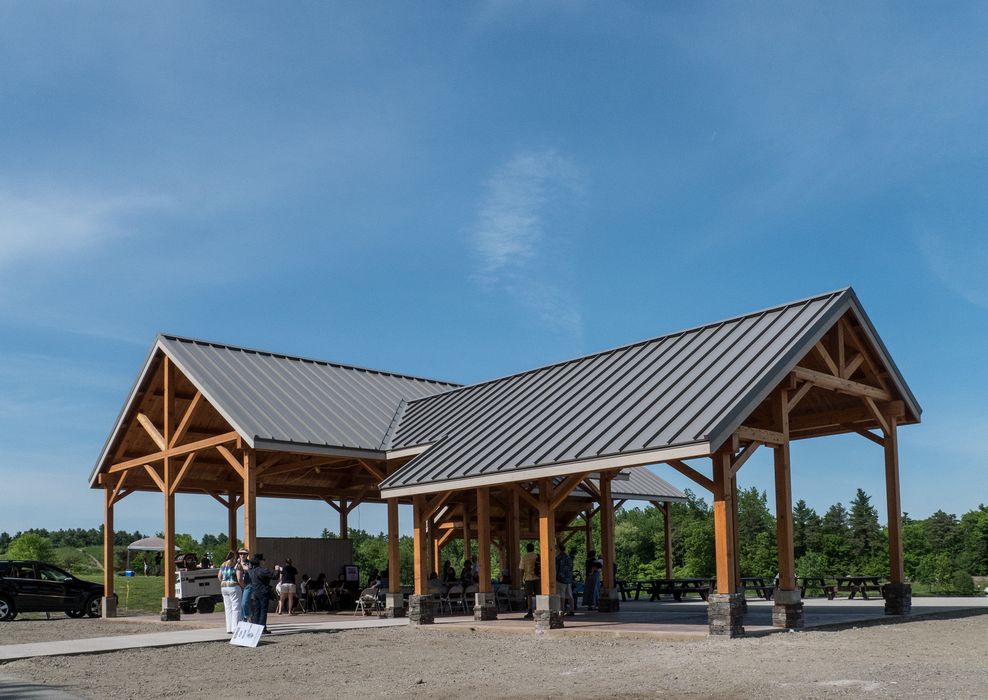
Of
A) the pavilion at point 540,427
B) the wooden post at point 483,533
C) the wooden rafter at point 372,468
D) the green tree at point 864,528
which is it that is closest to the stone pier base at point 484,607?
the pavilion at point 540,427

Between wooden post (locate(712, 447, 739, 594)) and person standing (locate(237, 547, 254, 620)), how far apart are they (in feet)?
25.9

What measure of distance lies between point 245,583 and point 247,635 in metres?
1.20

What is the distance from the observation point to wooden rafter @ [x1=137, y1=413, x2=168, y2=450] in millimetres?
23575

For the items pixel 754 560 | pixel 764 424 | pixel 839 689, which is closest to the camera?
pixel 839 689

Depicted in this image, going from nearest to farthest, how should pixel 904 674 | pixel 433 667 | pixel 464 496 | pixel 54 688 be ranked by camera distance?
pixel 904 674 < pixel 54 688 < pixel 433 667 < pixel 464 496

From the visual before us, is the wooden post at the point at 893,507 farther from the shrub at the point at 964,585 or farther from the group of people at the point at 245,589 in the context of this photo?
the group of people at the point at 245,589

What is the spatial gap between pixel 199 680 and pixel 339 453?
946 cm

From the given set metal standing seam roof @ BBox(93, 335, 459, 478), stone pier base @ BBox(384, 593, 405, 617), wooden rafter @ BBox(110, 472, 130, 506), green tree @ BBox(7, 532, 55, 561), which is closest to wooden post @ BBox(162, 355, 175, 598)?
metal standing seam roof @ BBox(93, 335, 459, 478)

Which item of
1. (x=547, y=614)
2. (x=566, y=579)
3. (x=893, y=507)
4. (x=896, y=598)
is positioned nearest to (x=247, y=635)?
(x=547, y=614)

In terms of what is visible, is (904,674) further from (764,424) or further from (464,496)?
(464,496)

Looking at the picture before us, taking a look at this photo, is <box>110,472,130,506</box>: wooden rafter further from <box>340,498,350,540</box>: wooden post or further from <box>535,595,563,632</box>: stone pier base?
<box>535,595,563,632</box>: stone pier base

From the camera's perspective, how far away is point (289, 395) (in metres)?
23.9

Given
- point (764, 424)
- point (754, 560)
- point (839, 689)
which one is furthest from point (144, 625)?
point (754, 560)

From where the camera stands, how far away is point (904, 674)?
1022cm
